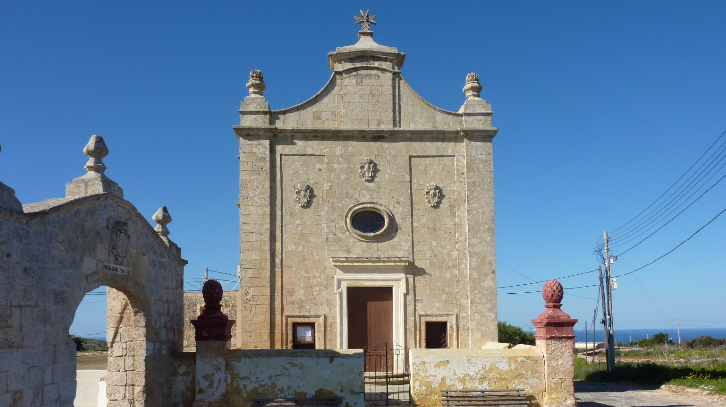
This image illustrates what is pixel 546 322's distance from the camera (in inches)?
430

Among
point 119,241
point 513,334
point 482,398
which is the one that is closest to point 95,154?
point 119,241

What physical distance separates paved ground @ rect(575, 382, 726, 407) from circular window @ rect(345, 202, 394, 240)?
579cm

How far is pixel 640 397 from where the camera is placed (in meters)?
15.5

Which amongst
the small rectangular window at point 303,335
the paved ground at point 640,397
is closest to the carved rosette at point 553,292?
the paved ground at point 640,397

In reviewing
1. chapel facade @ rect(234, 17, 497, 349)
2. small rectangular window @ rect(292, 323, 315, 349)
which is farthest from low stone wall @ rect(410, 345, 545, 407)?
small rectangular window @ rect(292, 323, 315, 349)

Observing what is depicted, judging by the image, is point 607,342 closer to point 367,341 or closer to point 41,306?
point 367,341

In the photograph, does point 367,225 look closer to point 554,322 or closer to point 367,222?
point 367,222

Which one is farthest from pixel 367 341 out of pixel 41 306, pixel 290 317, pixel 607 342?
pixel 607 342

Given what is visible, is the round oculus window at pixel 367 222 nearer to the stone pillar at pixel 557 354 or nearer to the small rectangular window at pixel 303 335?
the small rectangular window at pixel 303 335

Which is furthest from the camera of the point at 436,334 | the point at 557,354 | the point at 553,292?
the point at 436,334

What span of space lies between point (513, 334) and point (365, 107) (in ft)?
79.9

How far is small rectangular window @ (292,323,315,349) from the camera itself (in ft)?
47.5

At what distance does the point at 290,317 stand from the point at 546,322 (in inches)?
239

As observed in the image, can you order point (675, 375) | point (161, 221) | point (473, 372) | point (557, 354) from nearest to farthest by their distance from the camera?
point (473, 372)
point (557, 354)
point (161, 221)
point (675, 375)
